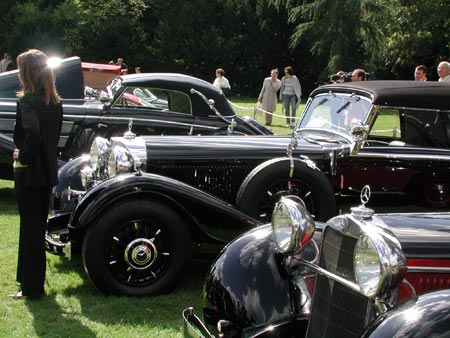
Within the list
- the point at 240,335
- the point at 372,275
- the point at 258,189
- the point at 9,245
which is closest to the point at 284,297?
the point at 240,335

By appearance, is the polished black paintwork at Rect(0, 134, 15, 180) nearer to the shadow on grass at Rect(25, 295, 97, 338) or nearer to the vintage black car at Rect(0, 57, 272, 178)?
the vintage black car at Rect(0, 57, 272, 178)

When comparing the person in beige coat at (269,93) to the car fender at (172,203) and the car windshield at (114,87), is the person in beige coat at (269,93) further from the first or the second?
the car fender at (172,203)

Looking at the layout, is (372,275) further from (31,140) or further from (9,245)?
(9,245)

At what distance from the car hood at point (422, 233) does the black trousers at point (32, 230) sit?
2.54 metres

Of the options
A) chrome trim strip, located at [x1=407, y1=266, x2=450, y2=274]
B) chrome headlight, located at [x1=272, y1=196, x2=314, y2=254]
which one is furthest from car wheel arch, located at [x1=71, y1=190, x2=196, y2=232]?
chrome trim strip, located at [x1=407, y1=266, x2=450, y2=274]

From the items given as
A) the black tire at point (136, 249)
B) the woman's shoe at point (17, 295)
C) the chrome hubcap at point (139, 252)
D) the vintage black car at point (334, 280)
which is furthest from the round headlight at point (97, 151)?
the vintage black car at point (334, 280)

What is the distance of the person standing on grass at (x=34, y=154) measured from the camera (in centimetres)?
436

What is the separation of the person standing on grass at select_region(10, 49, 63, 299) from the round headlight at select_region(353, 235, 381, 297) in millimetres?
2776

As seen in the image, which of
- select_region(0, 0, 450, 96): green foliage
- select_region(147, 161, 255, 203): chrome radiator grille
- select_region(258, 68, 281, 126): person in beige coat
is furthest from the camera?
select_region(0, 0, 450, 96): green foliage

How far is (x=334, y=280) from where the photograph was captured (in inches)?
105

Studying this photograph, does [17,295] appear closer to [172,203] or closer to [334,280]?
[172,203]

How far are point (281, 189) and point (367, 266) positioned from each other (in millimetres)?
3020

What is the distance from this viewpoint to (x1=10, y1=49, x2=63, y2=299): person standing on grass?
436 cm

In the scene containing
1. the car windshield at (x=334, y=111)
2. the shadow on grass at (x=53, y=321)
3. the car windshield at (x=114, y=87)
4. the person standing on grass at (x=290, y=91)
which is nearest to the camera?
the shadow on grass at (x=53, y=321)
